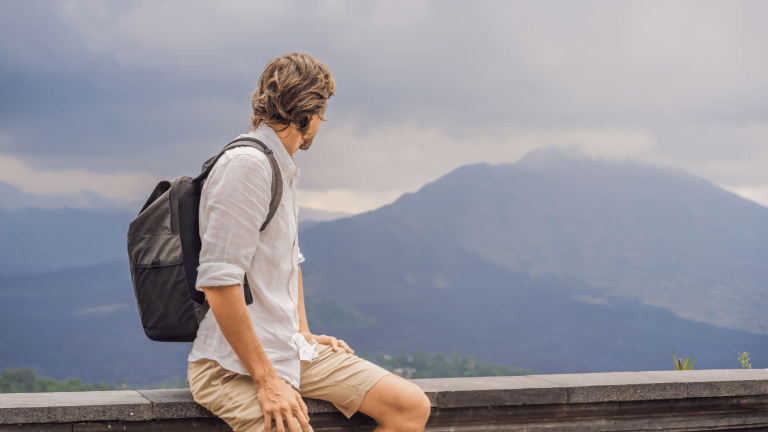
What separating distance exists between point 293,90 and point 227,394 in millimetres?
960

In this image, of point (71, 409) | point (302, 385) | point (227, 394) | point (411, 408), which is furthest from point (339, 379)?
point (71, 409)

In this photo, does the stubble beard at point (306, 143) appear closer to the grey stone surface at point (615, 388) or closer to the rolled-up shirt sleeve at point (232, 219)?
the rolled-up shirt sleeve at point (232, 219)

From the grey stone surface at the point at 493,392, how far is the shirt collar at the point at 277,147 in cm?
110

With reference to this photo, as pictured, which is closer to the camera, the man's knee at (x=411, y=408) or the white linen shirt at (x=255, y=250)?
the white linen shirt at (x=255, y=250)

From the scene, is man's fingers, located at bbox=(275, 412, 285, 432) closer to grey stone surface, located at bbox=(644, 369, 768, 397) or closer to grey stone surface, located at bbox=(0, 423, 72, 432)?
grey stone surface, located at bbox=(0, 423, 72, 432)

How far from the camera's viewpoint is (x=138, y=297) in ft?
6.48

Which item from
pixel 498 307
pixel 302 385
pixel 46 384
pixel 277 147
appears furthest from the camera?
pixel 498 307

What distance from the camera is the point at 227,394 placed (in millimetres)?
1991

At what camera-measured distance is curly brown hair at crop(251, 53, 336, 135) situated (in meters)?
2.02

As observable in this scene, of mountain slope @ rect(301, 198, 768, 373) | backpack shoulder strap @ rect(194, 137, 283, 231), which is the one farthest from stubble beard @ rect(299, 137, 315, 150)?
mountain slope @ rect(301, 198, 768, 373)

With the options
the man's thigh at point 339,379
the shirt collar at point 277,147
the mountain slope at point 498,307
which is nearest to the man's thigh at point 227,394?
the man's thigh at point 339,379

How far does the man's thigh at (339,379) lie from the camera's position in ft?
7.00

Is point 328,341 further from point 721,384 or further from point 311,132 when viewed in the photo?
point 721,384

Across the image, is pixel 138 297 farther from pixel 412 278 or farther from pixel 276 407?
pixel 412 278
